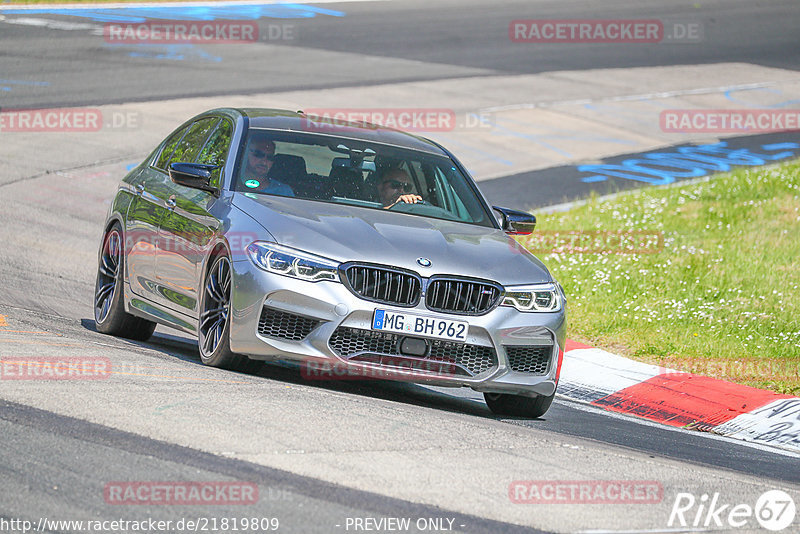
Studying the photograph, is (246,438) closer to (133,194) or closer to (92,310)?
(133,194)

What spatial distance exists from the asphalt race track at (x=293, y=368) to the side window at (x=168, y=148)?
4.34 ft

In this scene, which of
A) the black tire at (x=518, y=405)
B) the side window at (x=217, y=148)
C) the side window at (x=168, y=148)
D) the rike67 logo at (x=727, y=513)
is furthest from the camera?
the side window at (x=168, y=148)

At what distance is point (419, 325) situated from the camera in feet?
22.6

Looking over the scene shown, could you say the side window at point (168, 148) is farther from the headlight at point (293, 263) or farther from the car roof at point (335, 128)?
the headlight at point (293, 263)

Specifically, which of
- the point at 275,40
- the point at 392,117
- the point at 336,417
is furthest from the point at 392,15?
the point at 336,417

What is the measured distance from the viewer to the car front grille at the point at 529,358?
285 inches

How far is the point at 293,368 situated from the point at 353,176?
A: 1.33 meters

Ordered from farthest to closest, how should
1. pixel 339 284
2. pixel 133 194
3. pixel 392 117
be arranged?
pixel 392 117
pixel 133 194
pixel 339 284

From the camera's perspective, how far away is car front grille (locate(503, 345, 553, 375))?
7.25 metres

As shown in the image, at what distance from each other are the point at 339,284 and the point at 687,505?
92.4 inches

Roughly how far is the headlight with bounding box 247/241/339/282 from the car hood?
44 millimetres

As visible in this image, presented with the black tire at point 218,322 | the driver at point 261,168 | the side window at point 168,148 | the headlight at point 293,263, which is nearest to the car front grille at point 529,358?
the headlight at point 293,263

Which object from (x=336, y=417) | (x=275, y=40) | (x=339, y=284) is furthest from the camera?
(x=275, y=40)

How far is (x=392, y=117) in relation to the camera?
21.2 m
